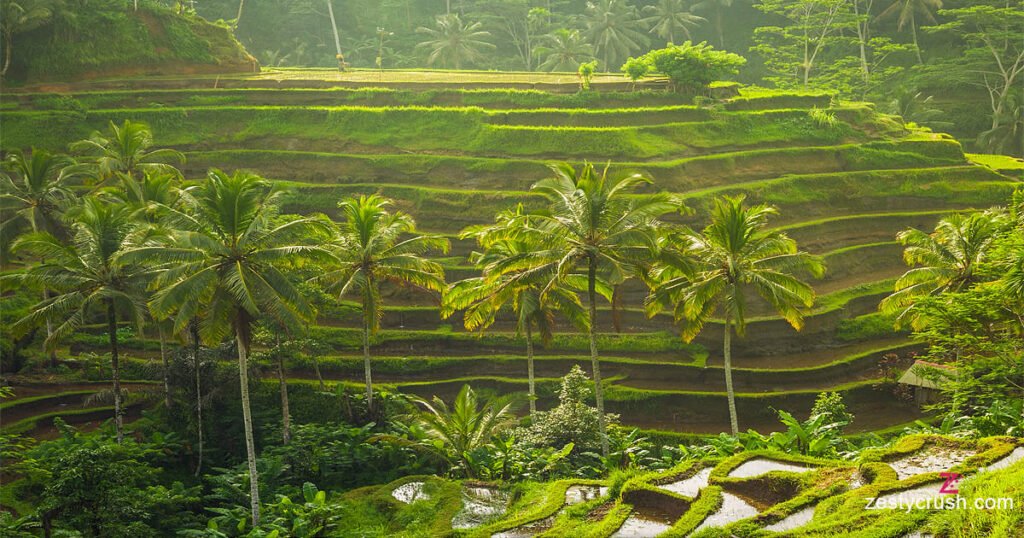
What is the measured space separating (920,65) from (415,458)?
147ft

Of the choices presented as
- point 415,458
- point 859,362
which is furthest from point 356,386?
point 859,362

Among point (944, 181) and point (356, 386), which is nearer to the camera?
point (356, 386)

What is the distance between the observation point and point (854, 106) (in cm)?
4281

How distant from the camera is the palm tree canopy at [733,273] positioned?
908 inches

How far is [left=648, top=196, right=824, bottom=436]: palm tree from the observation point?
75.7 feet

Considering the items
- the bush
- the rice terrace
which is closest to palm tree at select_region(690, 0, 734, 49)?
the rice terrace

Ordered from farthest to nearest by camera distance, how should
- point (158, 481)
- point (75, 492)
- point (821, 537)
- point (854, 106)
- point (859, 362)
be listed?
1. point (854, 106)
2. point (859, 362)
3. point (158, 481)
4. point (75, 492)
5. point (821, 537)

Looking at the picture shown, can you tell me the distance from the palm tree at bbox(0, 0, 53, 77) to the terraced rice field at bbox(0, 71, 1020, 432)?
331 cm

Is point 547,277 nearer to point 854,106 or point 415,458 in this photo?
point 415,458

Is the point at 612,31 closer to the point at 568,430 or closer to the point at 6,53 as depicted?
the point at 6,53

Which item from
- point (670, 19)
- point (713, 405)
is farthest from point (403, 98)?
point (670, 19)

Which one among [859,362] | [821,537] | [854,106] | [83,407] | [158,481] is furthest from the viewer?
[854,106]

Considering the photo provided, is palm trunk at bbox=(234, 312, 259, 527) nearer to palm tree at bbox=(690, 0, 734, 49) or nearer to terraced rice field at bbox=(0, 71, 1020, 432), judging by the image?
terraced rice field at bbox=(0, 71, 1020, 432)

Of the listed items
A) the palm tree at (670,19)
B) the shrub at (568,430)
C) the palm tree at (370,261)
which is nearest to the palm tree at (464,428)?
the shrub at (568,430)
